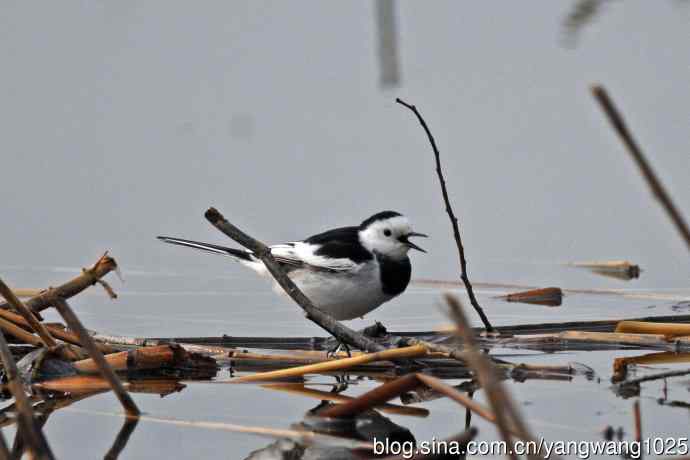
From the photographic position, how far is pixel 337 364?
5895mm

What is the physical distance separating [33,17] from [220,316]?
6537mm

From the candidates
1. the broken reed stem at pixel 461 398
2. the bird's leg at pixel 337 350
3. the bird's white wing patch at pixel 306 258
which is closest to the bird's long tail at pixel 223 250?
the bird's white wing patch at pixel 306 258

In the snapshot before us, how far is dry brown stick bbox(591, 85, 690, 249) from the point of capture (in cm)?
334

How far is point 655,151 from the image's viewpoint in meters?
9.92

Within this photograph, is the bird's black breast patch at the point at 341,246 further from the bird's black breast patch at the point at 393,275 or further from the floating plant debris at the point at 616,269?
the floating plant debris at the point at 616,269

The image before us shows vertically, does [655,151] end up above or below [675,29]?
below

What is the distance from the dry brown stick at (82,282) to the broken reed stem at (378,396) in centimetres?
122

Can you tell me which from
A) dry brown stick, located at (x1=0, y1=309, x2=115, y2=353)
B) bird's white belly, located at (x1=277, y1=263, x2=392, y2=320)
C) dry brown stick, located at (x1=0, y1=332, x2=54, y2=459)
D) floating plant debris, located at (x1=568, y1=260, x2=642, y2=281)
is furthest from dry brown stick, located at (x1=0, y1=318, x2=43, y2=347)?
floating plant debris, located at (x1=568, y1=260, x2=642, y2=281)

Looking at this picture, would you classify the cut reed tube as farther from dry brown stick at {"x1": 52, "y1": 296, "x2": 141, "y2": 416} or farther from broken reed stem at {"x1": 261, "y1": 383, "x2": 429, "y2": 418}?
dry brown stick at {"x1": 52, "y1": 296, "x2": 141, "y2": 416}

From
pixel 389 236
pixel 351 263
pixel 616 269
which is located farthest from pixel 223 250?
pixel 616 269

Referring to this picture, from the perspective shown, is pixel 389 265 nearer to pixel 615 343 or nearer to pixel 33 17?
pixel 615 343

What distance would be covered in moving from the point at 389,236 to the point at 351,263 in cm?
44

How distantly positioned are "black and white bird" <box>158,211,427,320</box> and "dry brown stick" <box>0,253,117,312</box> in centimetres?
167

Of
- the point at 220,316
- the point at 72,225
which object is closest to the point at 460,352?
the point at 220,316
